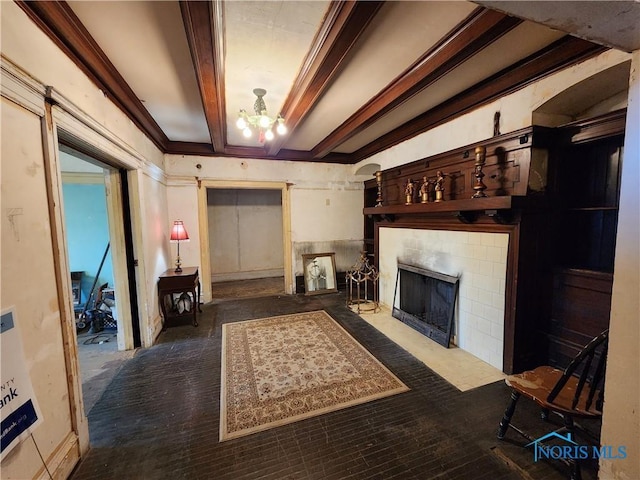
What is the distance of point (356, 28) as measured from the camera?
160cm

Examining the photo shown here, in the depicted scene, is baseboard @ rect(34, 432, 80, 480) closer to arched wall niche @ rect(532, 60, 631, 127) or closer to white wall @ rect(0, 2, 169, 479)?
white wall @ rect(0, 2, 169, 479)

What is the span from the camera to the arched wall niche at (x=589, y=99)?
1812 millimetres

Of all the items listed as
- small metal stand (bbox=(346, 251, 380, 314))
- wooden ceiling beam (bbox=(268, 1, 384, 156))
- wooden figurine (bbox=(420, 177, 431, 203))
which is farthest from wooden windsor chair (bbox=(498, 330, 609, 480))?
small metal stand (bbox=(346, 251, 380, 314))

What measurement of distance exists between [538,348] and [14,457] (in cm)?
353

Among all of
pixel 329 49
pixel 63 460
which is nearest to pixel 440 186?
pixel 329 49

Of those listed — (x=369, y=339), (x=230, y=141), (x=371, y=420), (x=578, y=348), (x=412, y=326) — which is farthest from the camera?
(x=230, y=141)

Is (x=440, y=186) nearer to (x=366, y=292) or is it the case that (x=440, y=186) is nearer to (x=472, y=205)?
(x=472, y=205)

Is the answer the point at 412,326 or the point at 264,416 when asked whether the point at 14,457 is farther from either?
the point at 412,326

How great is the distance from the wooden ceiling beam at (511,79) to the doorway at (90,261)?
384cm

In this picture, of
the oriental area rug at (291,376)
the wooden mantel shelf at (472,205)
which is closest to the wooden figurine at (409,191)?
the wooden mantel shelf at (472,205)

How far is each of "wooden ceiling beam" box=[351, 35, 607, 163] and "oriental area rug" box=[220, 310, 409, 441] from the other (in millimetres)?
2747

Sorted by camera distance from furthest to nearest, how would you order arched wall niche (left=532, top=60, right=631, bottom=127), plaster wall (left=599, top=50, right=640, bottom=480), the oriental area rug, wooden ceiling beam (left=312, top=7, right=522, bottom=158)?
the oriental area rug, arched wall niche (left=532, top=60, right=631, bottom=127), wooden ceiling beam (left=312, top=7, right=522, bottom=158), plaster wall (left=599, top=50, right=640, bottom=480)

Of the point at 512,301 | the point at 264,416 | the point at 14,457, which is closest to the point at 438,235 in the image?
the point at 512,301

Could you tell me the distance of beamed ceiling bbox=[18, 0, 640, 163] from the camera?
1.44 metres
